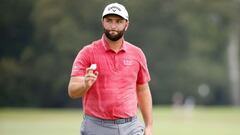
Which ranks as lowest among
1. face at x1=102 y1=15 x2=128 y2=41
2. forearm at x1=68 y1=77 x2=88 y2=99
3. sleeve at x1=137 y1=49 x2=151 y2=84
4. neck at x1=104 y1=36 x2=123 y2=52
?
forearm at x1=68 y1=77 x2=88 y2=99

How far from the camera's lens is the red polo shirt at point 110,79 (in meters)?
7.54

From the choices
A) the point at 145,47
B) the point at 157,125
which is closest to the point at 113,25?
the point at 157,125

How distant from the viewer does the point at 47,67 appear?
6009cm

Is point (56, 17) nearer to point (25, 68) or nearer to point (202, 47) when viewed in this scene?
point (25, 68)

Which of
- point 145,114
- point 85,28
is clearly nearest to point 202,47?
point 85,28

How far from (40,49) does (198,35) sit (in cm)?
1378

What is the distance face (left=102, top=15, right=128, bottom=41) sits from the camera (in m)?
7.51

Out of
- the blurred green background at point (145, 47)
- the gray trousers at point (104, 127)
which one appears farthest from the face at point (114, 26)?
the blurred green background at point (145, 47)

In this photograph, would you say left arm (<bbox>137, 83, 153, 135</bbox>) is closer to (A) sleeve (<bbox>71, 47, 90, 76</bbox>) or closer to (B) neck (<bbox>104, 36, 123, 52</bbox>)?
(B) neck (<bbox>104, 36, 123, 52</bbox>)

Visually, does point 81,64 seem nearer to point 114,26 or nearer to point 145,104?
point 114,26

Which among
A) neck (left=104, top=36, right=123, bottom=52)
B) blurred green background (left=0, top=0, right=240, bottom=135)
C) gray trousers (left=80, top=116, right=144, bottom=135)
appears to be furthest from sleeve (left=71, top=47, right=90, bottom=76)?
blurred green background (left=0, top=0, right=240, bottom=135)

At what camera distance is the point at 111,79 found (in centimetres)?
756

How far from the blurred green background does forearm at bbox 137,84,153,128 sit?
158 ft

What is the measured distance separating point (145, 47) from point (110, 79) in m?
55.4
